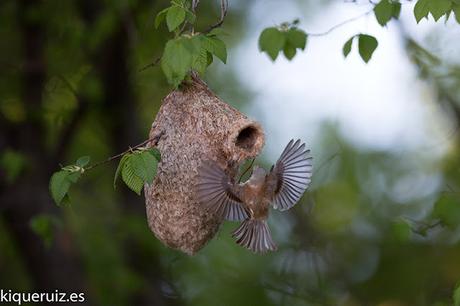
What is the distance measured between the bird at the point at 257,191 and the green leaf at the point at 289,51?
0.88 meters

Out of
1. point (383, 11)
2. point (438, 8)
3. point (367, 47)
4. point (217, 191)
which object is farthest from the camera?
point (367, 47)

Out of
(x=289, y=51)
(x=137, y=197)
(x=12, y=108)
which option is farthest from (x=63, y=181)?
(x=12, y=108)

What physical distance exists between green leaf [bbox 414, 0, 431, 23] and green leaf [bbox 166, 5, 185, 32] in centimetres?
86

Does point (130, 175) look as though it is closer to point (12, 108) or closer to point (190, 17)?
point (190, 17)

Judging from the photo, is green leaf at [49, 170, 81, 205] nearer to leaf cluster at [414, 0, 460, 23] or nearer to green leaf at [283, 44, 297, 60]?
green leaf at [283, 44, 297, 60]

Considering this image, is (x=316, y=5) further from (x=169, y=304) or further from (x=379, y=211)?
(x=169, y=304)

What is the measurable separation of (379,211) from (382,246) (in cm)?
51

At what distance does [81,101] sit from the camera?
663cm

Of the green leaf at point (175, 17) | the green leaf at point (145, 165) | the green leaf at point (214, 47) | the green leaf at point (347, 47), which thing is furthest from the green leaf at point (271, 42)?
the green leaf at point (145, 165)

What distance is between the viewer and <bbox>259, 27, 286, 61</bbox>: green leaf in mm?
3596

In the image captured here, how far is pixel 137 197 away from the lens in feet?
23.8

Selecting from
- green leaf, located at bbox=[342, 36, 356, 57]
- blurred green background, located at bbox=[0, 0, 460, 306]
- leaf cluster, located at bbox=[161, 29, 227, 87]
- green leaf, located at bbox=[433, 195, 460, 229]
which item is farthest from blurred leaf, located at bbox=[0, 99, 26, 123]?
leaf cluster, located at bbox=[161, 29, 227, 87]

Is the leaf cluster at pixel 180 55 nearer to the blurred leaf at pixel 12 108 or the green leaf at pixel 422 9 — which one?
the green leaf at pixel 422 9

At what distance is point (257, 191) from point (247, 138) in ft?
1.13
